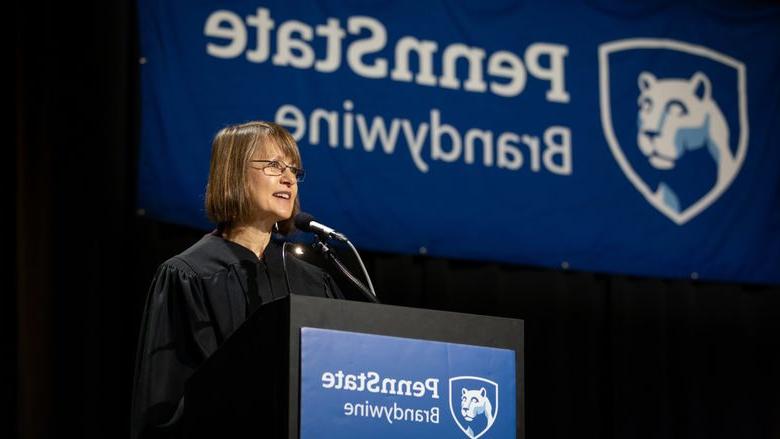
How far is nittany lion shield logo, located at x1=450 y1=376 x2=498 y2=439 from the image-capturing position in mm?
2219

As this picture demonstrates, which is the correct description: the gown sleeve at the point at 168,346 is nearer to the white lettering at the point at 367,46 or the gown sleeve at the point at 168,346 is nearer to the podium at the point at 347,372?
the podium at the point at 347,372

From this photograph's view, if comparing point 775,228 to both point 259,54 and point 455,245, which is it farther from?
point 259,54

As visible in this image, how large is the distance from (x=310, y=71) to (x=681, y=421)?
221 cm

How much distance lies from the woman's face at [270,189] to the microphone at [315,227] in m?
0.09

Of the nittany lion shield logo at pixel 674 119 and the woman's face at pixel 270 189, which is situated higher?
the nittany lion shield logo at pixel 674 119

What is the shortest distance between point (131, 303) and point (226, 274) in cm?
205

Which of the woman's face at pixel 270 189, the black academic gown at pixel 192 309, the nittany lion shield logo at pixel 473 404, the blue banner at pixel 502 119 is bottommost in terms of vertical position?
the nittany lion shield logo at pixel 473 404

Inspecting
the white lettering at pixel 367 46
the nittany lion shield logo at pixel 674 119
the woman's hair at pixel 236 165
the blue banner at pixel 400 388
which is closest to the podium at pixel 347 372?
the blue banner at pixel 400 388

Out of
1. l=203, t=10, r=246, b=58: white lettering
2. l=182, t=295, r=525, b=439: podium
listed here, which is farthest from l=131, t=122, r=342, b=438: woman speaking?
l=203, t=10, r=246, b=58: white lettering

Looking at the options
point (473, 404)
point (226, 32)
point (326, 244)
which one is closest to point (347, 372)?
point (473, 404)

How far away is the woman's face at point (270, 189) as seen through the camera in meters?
2.83

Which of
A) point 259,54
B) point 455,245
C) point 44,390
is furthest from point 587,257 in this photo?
point 44,390

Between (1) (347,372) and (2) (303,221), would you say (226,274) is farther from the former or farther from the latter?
(1) (347,372)

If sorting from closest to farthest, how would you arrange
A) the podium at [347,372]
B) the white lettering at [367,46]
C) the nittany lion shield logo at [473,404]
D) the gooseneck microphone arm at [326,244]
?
1. the podium at [347,372]
2. the nittany lion shield logo at [473,404]
3. the gooseneck microphone arm at [326,244]
4. the white lettering at [367,46]
